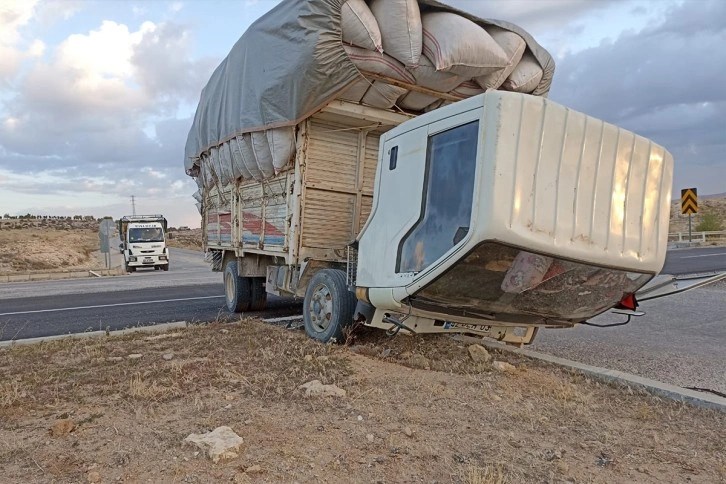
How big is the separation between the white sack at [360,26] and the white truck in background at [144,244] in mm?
23413

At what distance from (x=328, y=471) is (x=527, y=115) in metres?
2.68

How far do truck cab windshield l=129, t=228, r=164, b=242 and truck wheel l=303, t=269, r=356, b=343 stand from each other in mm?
22566

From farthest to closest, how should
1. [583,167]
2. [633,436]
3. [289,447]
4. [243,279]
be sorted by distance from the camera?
[243,279]
[583,167]
[633,436]
[289,447]

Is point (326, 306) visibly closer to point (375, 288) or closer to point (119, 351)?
→ point (375, 288)

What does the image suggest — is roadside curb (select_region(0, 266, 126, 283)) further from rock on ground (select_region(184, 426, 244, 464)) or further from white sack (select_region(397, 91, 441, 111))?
rock on ground (select_region(184, 426, 244, 464))

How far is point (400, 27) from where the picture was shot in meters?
5.80

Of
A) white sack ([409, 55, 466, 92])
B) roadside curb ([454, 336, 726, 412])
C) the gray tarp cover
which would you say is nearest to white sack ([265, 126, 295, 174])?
the gray tarp cover

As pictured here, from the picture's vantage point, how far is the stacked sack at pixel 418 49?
19.0 feet

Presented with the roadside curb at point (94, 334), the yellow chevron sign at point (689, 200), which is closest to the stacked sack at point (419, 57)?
the roadside curb at point (94, 334)

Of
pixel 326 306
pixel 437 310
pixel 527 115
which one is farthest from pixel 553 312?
pixel 326 306

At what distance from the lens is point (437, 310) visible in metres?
4.96

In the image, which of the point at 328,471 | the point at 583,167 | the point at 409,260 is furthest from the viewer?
the point at 409,260

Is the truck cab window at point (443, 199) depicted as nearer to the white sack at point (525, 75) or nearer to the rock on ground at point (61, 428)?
the white sack at point (525, 75)

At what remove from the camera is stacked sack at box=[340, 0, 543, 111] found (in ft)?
19.0
